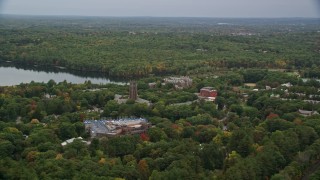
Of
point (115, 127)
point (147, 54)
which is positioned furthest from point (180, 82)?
point (147, 54)

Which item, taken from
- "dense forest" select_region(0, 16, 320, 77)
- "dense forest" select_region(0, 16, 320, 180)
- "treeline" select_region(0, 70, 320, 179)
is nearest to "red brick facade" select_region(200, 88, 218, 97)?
"dense forest" select_region(0, 16, 320, 180)

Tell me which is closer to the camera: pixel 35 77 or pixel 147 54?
pixel 35 77

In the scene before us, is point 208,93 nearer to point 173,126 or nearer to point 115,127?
point 173,126

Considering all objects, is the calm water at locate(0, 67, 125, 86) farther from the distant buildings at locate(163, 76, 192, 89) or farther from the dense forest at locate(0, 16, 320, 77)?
the distant buildings at locate(163, 76, 192, 89)

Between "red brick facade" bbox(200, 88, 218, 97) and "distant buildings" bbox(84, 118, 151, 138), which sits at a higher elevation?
"distant buildings" bbox(84, 118, 151, 138)

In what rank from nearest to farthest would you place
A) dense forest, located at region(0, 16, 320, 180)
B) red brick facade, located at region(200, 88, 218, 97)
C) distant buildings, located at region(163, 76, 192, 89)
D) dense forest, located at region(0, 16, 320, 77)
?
dense forest, located at region(0, 16, 320, 180), red brick facade, located at region(200, 88, 218, 97), distant buildings, located at region(163, 76, 192, 89), dense forest, located at region(0, 16, 320, 77)

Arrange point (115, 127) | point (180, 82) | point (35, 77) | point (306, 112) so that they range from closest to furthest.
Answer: point (115, 127)
point (306, 112)
point (180, 82)
point (35, 77)

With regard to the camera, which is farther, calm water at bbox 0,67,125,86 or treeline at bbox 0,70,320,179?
calm water at bbox 0,67,125,86

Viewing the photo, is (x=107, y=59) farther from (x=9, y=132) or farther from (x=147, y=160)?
(x=147, y=160)
